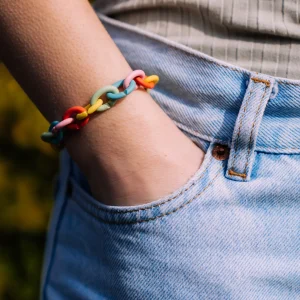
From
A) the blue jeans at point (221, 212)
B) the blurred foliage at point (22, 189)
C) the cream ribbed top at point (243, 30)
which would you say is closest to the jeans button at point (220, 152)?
the blue jeans at point (221, 212)

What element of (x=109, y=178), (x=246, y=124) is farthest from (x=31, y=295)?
(x=246, y=124)

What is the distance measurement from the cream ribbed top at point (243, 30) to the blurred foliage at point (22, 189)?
1132 mm

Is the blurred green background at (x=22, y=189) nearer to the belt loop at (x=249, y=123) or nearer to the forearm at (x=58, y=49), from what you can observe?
the forearm at (x=58, y=49)

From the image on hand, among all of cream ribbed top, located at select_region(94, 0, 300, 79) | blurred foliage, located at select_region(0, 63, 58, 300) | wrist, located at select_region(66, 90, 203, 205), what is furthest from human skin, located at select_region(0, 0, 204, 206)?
blurred foliage, located at select_region(0, 63, 58, 300)

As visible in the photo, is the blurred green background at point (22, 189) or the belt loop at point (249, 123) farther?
the blurred green background at point (22, 189)

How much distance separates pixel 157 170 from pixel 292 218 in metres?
0.26

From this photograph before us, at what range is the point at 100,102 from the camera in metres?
0.82

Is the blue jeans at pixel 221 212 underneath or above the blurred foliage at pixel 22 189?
above

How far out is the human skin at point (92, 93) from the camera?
2.72 feet

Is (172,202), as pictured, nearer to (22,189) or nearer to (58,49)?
(58,49)

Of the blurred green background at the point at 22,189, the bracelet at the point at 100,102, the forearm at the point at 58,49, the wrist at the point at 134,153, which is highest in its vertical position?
the forearm at the point at 58,49

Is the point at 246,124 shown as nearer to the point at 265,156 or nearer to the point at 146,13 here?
the point at 265,156

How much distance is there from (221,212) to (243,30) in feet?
1.13

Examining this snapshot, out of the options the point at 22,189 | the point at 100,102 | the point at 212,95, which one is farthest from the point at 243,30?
the point at 22,189
